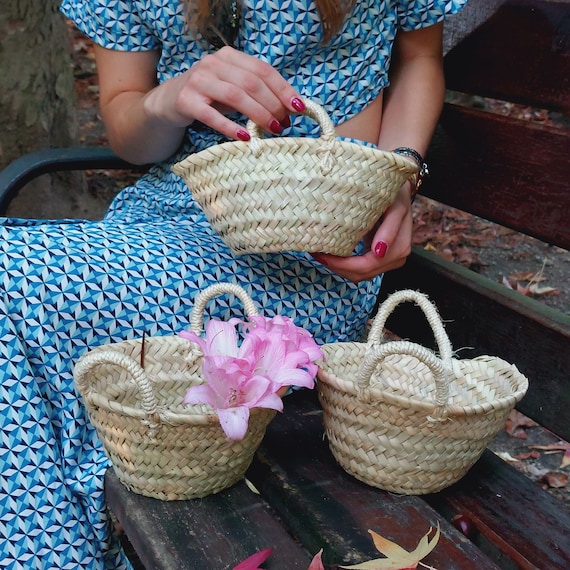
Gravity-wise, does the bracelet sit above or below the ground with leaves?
above

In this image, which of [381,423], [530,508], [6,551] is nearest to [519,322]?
[530,508]

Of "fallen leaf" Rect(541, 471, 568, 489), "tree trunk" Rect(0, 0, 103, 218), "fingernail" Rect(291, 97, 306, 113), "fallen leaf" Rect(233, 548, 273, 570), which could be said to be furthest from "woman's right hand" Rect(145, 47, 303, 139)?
"tree trunk" Rect(0, 0, 103, 218)

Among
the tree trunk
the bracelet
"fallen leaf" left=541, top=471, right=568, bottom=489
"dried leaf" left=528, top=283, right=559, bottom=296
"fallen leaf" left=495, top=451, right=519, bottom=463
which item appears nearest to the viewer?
the bracelet

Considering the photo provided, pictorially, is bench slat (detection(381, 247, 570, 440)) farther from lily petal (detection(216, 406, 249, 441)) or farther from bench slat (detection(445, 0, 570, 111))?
lily petal (detection(216, 406, 249, 441))

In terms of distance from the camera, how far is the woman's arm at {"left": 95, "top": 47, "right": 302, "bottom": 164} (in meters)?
1.33

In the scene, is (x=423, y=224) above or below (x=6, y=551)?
below

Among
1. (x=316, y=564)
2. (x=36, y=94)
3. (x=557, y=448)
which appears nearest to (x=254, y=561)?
Result: (x=316, y=564)

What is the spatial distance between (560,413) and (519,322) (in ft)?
0.64

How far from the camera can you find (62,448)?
1416 mm

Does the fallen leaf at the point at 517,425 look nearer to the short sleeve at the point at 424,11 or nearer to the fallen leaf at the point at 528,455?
the fallen leaf at the point at 528,455

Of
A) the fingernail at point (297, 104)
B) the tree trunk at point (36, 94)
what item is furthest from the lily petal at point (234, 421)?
the tree trunk at point (36, 94)

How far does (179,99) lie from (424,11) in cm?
59

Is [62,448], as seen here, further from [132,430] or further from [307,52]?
[307,52]

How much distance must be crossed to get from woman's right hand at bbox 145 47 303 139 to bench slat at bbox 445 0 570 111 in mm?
576
